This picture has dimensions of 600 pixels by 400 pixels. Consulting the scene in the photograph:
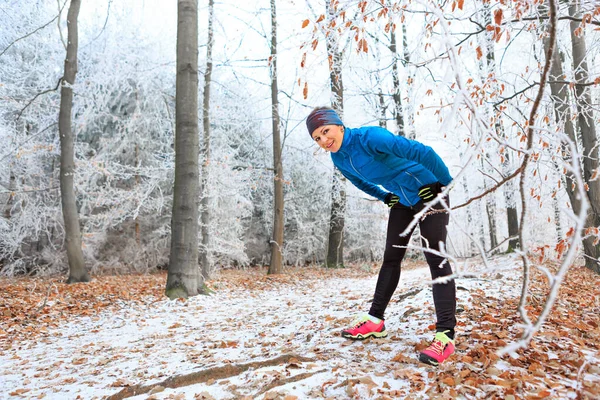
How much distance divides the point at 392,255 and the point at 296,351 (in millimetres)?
973

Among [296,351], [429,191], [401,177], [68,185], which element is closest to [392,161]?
[401,177]

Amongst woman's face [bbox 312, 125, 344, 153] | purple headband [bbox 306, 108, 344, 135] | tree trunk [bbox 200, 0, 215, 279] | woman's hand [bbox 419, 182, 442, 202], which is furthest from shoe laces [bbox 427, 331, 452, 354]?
tree trunk [bbox 200, 0, 215, 279]

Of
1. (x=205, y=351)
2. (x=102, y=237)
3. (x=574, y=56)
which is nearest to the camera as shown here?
(x=205, y=351)

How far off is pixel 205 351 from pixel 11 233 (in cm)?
1078

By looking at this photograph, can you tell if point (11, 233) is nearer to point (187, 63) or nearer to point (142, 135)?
point (142, 135)

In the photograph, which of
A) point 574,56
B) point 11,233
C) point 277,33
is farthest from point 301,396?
point 11,233

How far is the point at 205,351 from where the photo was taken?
10.3ft

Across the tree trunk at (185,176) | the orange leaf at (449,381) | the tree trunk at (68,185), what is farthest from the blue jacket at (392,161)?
the tree trunk at (68,185)

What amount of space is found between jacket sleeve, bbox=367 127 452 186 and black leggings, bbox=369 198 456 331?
235mm

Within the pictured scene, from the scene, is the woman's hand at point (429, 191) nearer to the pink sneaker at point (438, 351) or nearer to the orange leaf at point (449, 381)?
the pink sneaker at point (438, 351)

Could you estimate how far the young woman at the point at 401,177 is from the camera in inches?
91.4

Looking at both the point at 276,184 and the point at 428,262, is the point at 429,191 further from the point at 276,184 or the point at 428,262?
the point at 276,184

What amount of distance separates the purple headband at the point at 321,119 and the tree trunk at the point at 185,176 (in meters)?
3.95

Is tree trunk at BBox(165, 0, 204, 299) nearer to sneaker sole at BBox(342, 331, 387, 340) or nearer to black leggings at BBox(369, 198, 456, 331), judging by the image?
sneaker sole at BBox(342, 331, 387, 340)
